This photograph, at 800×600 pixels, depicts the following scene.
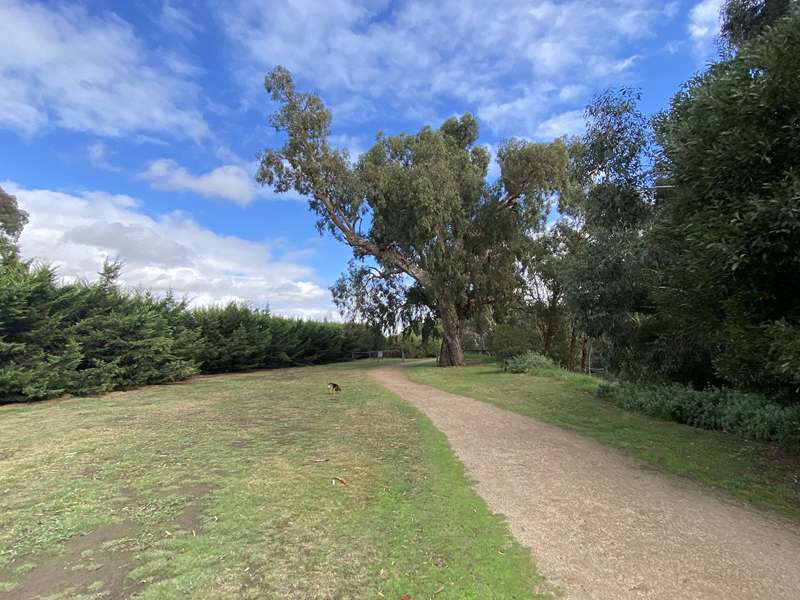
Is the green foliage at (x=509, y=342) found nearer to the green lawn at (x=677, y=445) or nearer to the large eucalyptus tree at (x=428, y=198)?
the large eucalyptus tree at (x=428, y=198)

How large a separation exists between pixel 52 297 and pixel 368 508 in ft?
40.5

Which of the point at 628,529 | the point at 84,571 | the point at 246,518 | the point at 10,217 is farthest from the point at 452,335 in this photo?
the point at 10,217

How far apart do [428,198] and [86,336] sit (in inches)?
521

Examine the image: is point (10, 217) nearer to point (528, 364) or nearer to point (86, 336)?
point (86, 336)

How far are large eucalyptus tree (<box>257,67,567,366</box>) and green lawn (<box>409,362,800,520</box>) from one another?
9505mm

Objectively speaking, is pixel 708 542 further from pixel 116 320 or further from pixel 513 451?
pixel 116 320

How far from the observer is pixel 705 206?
4543mm

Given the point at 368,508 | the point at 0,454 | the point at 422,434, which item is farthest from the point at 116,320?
the point at 368,508

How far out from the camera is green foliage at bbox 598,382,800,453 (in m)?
6.54

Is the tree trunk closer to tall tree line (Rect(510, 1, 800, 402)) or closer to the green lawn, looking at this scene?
the green lawn

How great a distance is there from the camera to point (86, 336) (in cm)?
1271

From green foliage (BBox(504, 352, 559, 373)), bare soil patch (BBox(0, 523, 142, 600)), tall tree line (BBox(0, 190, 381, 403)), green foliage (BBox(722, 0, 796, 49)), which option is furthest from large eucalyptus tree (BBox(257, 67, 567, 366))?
bare soil patch (BBox(0, 523, 142, 600))

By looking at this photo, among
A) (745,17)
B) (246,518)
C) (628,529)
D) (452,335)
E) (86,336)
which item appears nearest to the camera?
(628,529)

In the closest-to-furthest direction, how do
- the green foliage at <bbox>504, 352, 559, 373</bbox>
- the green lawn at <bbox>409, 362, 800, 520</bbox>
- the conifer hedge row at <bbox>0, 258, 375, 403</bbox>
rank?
the green lawn at <bbox>409, 362, 800, 520</bbox> < the conifer hedge row at <bbox>0, 258, 375, 403</bbox> < the green foliage at <bbox>504, 352, 559, 373</bbox>
